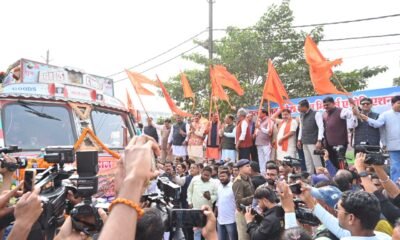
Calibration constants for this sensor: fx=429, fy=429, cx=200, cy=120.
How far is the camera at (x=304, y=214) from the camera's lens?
11.8 feet

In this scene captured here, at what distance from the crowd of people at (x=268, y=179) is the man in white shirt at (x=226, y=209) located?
16mm

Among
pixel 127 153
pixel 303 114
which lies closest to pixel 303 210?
pixel 127 153

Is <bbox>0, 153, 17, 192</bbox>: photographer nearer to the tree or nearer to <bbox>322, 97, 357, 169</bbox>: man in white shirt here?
<bbox>322, 97, 357, 169</bbox>: man in white shirt

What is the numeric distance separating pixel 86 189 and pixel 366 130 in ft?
20.5

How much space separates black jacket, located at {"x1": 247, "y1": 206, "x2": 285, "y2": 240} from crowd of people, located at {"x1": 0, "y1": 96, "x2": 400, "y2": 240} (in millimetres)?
10

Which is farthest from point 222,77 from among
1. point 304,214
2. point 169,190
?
point 169,190

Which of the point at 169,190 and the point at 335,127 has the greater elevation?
the point at 335,127

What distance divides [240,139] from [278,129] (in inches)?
34.1

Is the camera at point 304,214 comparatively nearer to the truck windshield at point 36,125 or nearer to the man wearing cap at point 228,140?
the truck windshield at point 36,125

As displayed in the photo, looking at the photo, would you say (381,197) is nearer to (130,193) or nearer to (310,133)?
(130,193)

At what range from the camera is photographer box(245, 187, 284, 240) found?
4.32 metres

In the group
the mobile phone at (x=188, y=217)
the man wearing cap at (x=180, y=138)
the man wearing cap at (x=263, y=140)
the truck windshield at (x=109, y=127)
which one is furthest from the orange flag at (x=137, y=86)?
the mobile phone at (x=188, y=217)

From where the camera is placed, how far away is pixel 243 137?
31.2 feet

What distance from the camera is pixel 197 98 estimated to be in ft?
58.6
